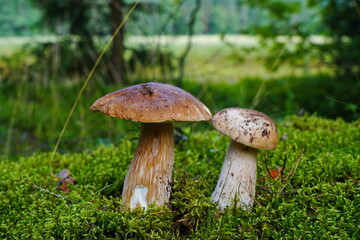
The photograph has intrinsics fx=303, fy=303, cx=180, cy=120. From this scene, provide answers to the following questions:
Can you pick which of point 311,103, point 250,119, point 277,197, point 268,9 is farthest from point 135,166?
point 268,9

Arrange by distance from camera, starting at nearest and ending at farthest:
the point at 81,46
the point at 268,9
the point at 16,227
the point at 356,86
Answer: the point at 16,227
the point at 356,86
the point at 268,9
the point at 81,46

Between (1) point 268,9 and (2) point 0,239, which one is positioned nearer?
(2) point 0,239

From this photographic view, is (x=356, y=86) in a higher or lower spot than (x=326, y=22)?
lower

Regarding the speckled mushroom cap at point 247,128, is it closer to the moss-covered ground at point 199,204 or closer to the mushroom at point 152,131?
the mushroom at point 152,131

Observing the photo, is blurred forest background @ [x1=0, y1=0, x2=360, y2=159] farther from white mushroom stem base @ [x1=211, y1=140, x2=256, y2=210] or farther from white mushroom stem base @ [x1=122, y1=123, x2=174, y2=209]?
white mushroom stem base @ [x1=211, y1=140, x2=256, y2=210]

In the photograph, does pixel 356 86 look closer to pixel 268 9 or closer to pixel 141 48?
pixel 268 9

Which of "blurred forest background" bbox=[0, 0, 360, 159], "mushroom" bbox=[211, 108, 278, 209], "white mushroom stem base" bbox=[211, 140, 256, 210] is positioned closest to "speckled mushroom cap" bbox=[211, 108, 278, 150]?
"mushroom" bbox=[211, 108, 278, 209]

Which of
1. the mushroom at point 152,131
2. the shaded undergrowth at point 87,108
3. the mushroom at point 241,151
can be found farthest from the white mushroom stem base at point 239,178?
the shaded undergrowth at point 87,108
